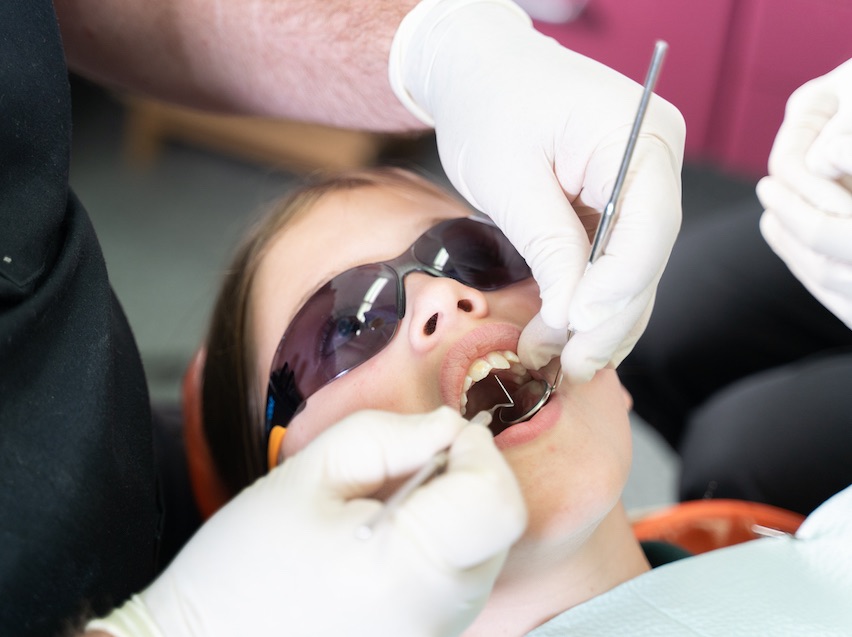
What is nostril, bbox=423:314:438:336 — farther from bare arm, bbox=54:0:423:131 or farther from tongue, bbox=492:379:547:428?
bare arm, bbox=54:0:423:131

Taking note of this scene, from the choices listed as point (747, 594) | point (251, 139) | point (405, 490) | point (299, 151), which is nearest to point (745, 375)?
point (747, 594)

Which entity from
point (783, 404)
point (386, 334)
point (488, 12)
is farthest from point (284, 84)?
point (783, 404)

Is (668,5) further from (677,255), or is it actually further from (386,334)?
(386,334)

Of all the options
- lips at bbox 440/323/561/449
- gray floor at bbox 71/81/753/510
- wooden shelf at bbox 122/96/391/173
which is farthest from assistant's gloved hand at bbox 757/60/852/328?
wooden shelf at bbox 122/96/391/173

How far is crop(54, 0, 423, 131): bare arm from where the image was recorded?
126 centimetres

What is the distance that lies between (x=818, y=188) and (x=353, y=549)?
31.8 inches

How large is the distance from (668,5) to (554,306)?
5.46 ft

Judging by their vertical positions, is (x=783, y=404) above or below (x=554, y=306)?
below

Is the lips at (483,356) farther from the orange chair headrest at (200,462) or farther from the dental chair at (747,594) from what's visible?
the orange chair headrest at (200,462)

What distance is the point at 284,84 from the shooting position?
134 centimetres

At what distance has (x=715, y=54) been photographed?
2244 millimetres

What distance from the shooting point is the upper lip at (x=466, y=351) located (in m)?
0.91

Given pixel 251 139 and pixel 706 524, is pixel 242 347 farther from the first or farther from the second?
pixel 251 139

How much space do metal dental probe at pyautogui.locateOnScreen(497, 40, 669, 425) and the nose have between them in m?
0.11
